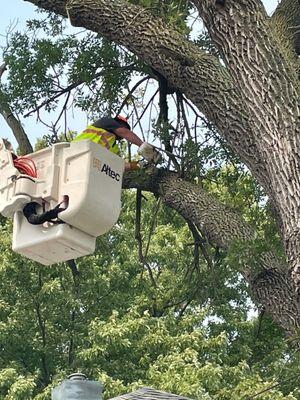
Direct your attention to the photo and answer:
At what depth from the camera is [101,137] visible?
5562mm

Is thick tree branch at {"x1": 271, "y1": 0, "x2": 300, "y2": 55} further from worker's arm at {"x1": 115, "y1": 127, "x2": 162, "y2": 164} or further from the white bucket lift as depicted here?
the white bucket lift

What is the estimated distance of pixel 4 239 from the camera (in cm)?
1639

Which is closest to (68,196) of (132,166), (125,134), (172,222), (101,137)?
(101,137)

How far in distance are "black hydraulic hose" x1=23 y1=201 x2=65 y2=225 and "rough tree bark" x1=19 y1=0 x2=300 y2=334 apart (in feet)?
3.61

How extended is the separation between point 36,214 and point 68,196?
253 millimetres

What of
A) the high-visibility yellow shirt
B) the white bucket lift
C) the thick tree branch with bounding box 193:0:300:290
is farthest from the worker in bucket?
the thick tree branch with bounding box 193:0:300:290

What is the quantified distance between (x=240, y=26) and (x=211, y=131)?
237cm

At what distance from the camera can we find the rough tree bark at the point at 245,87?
508 cm

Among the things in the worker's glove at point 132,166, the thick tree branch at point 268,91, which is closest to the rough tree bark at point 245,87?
the thick tree branch at point 268,91

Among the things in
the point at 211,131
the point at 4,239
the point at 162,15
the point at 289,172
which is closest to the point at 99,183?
the point at 289,172

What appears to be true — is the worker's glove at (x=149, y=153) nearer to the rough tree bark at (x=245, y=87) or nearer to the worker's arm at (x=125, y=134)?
the worker's arm at (x=125, y=134)

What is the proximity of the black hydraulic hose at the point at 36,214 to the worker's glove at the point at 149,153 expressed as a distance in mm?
916

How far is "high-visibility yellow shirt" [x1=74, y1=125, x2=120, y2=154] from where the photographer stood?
18.2ft

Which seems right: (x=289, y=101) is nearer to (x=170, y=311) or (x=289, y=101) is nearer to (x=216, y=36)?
(x=216, y=36)
